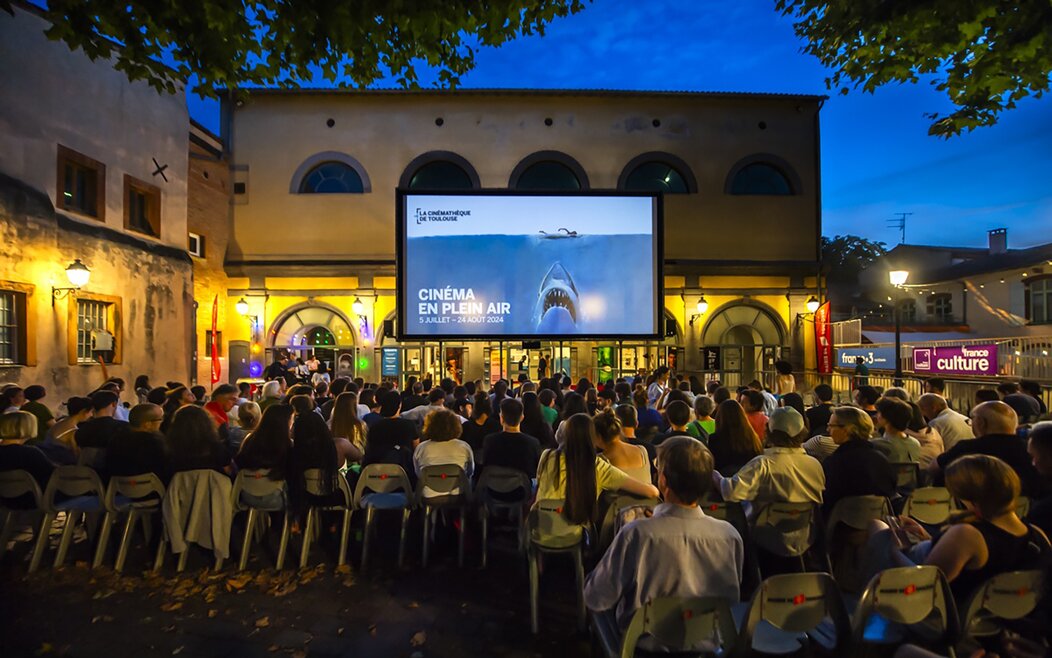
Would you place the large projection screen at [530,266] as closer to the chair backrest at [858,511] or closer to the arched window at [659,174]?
the arched window at [659,174]

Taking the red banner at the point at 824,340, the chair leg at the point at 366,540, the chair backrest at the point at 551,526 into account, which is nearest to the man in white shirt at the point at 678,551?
the chair backrest at the point at 551,526

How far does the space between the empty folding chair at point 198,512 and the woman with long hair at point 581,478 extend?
2608 millimetres

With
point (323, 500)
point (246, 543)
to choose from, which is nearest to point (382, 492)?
point (323, 500)

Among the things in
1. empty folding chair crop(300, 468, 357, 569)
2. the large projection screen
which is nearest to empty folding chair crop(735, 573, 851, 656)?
empty folding chair crop(300, 468, 357, 569)

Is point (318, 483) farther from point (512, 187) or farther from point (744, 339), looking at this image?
point (744, 339)

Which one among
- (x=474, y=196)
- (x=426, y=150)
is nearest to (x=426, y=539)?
(x=474, y=196)

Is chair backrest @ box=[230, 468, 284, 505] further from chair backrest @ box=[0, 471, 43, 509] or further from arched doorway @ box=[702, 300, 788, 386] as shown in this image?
arched doorway @ box=[702, 300, 788, 386]

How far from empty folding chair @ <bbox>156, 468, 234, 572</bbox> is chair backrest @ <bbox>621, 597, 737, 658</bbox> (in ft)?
11.5

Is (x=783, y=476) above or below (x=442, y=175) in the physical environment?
below

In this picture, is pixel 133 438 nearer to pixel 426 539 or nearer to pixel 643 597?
pixel 426 539

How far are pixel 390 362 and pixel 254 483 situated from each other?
11768 millimetres

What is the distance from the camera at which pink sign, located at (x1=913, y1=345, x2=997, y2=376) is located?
10.5m

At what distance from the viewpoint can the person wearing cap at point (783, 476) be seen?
3.53 meters

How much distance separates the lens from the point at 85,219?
1022 cm
